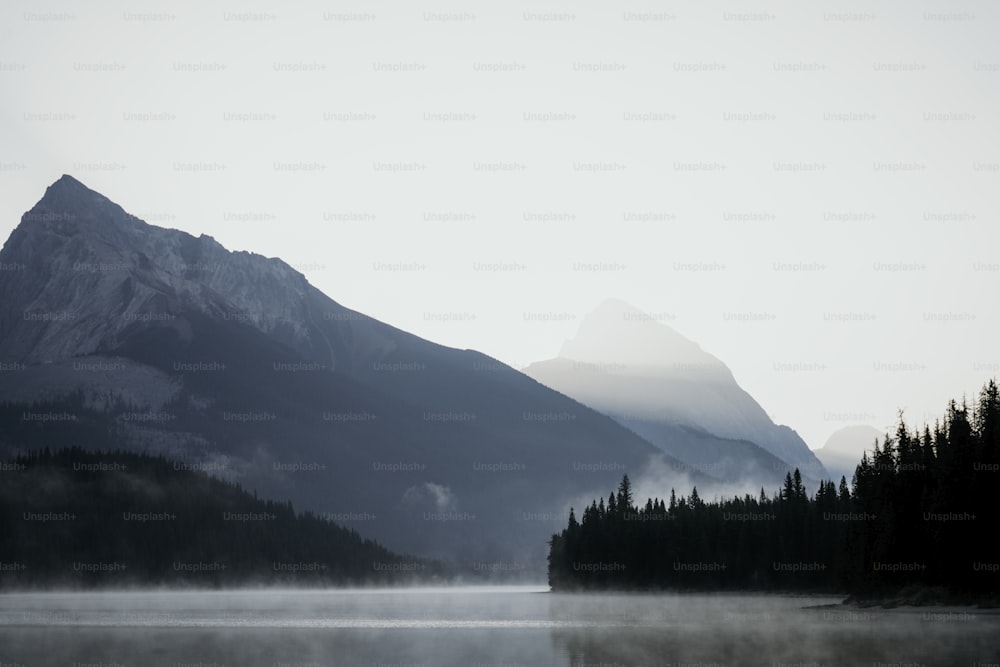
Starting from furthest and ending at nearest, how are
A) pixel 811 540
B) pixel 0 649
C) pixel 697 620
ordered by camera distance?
pixel 811 540, pixel 697 620, pixel 0 649

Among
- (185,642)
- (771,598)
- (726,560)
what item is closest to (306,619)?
(185,642)

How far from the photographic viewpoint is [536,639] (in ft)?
303

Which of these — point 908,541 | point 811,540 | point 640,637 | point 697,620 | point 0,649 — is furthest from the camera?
point 811,540

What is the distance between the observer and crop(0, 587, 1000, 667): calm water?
234 ft

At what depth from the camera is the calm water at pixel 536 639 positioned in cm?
7138

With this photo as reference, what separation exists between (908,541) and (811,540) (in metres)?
61.0

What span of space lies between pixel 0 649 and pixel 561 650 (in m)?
38.3

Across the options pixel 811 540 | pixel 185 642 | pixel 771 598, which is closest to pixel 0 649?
pixel 185 642

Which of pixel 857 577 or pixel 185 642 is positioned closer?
pixel 185 642

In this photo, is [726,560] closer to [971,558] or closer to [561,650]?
[971,558]

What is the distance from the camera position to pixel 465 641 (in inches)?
3617

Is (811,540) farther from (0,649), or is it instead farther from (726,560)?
(0,649)

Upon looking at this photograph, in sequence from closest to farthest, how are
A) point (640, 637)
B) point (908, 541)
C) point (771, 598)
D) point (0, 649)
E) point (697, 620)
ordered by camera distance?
point (0, 649) → point (640, 637) → point (697, 620) → point (908, 541) → point (771, 598)

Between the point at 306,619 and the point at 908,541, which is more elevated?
the point at 908,541
